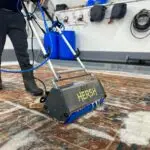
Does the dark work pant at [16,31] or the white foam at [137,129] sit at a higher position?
the dark work pant at [16,31]

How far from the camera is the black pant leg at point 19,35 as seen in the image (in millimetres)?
1887

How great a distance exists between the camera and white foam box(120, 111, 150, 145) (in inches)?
42.3

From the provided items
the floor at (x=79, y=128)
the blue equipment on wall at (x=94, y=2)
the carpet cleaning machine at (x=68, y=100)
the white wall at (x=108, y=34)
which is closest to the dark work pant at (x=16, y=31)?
the floor at (x=79, y=128)

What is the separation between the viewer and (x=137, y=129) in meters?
1.21

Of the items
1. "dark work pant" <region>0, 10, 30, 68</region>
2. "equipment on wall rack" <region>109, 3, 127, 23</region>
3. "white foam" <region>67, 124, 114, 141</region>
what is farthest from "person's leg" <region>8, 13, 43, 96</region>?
"equipment on wall rack" <region>109, 3, 127, 23</region>

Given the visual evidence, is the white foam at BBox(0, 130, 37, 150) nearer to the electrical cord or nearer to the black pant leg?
the black pant leg

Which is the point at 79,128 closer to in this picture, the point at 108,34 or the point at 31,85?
the point at 31,85

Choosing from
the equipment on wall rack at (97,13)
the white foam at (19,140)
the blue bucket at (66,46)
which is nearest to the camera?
the white foam at (19,140)

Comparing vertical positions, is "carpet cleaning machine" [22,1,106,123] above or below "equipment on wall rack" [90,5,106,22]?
below

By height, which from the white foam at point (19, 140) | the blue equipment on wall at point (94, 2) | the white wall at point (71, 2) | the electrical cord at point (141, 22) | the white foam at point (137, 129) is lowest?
the white foam at point (137, 129)

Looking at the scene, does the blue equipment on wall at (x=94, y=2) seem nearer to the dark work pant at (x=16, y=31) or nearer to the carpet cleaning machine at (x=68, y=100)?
the dark work pant at (x=16, y=31)

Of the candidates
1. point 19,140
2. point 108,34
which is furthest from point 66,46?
point 19,140

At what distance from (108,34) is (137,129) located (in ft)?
10.3

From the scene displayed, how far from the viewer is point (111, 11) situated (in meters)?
3.90
